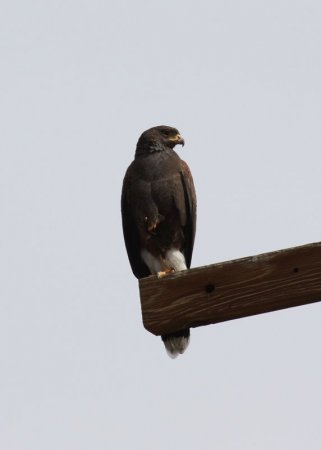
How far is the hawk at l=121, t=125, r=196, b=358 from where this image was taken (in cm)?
570

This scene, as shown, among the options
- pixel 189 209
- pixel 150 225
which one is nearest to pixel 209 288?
pixel 150 225

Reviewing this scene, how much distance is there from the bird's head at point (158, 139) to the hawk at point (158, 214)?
0.19 metres

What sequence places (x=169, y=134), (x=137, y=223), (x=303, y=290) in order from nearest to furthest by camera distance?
(x=303, y=290) < (x=137, y=223) < (x=169, y=134)

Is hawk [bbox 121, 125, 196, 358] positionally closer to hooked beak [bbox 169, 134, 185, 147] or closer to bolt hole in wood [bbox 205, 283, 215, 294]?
hooked beak [bbox 169, 134, 185, 147]

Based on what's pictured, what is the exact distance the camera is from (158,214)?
18.6ft

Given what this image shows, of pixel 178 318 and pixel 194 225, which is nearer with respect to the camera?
pixel 178 318

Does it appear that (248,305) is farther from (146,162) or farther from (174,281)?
(146,162)

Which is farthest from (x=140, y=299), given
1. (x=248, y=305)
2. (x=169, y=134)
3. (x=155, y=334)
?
(x=169, y=134)

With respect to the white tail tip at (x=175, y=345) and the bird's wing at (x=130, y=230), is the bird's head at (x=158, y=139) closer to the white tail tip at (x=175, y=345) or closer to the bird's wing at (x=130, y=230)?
the bird's wing at (x=130, y=230)

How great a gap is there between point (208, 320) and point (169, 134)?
408 centimetres

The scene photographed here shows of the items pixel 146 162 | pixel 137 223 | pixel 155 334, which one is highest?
pixel 146 162

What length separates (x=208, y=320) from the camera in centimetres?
260

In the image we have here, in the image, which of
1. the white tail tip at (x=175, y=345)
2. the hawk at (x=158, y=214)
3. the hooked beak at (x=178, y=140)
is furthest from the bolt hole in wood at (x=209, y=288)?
the hooked beak at (x=178, y=140)

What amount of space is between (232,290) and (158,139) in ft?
13.0
